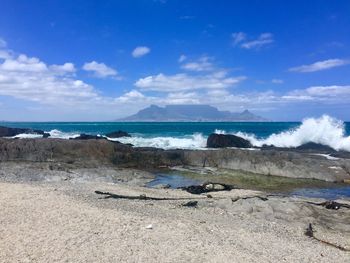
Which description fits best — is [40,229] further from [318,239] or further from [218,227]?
[318,239]

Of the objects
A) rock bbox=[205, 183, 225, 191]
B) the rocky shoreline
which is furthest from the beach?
rock bbox=[205, 183, 225, 191]

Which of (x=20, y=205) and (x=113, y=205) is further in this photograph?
(x=113, y=205)

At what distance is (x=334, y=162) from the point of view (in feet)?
102

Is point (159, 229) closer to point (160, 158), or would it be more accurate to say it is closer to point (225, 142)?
point (160, 158)

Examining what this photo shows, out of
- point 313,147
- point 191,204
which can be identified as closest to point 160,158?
point 191,204

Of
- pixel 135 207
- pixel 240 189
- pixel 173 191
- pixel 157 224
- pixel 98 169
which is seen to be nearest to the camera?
pixel 157 224

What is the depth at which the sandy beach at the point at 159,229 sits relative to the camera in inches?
407

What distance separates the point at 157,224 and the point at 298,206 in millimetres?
7046

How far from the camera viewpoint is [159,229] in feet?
40.3

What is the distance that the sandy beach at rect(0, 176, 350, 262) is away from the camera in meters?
10.3

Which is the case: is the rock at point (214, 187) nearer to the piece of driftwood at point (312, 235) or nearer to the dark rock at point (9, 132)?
the piece of driftwood at point (312, 235)

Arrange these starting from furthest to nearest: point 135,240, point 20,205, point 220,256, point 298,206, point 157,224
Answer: point 298,206 < point 20,205 < point 157,224 < point 135,240 < point 220,256

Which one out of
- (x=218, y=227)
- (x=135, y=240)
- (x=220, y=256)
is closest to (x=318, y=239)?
(x=218, y=227)

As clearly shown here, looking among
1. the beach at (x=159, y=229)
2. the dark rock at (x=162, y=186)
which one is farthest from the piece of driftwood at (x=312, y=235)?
the dark rock at (x=162, y=186)
